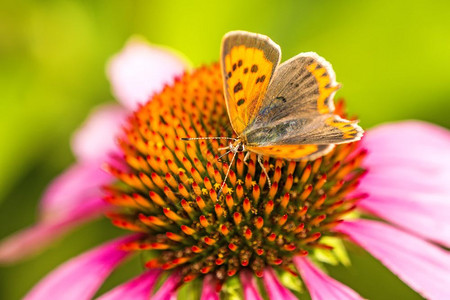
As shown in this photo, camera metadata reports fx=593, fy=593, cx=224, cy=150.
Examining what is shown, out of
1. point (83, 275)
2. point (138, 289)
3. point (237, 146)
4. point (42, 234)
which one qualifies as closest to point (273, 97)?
point (237, 146)

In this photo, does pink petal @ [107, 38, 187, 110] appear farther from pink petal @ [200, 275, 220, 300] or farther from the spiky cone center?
pink petal @ [200, 275, 220, 300]

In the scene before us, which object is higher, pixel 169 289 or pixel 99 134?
pixel 99 134

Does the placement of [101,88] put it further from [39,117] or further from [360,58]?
[360,58]

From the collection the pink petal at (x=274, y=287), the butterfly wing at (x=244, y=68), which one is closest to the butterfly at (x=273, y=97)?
the butterfly wing at (x=244, y=68)

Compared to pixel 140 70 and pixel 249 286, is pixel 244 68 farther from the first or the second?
pixel 140 70

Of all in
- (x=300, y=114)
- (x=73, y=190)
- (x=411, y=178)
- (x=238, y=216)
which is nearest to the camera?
(x=238, y=216)

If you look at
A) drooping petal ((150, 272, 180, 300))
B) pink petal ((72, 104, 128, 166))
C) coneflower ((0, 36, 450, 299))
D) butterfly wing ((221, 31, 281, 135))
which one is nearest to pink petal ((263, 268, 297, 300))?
coneflower ((0, 36, 450, 299))

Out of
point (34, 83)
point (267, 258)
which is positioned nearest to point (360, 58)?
point (267, 258)
